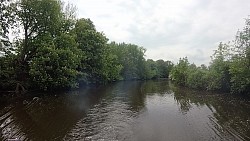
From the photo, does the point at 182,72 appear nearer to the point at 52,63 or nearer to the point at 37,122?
the point at 52,63

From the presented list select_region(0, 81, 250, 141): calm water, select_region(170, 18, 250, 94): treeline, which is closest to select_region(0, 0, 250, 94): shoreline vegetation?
select_region(170, 18, 250, 94): treeline

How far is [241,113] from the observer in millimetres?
19797

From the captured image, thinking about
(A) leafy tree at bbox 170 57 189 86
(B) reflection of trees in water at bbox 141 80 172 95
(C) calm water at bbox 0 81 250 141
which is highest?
(A) leafy tree at bbox 170 57 189 86

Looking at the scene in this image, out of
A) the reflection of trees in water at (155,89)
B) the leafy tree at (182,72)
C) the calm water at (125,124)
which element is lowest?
the calm water at (125,124)

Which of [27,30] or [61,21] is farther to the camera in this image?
[61,21]

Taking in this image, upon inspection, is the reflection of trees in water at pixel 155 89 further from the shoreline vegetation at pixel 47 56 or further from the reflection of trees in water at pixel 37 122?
the reflection of trees in water at pixel 37 122

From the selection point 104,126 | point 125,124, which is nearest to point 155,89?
point 125,124

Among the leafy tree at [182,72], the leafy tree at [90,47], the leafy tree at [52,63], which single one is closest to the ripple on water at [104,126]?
the leafy tree at [52,63]

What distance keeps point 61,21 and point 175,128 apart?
28.1m

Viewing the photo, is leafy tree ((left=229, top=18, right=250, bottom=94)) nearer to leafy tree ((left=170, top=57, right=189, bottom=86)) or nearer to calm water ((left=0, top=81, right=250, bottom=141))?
calm water ((left=0, top=81, right=250, bottom=141))

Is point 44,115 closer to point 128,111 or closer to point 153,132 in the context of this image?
point 128,111

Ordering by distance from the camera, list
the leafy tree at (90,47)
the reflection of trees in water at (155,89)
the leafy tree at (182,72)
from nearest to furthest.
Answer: the reflection of trees in water at (155,89) → the leafy tree at (90,47) → the leafy tree at (182,72)

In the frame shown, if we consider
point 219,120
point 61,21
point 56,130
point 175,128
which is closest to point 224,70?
point 219,120

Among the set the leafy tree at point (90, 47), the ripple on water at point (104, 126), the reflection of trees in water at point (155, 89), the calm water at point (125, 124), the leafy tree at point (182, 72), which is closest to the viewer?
the ripple on water at point (104, 126)
